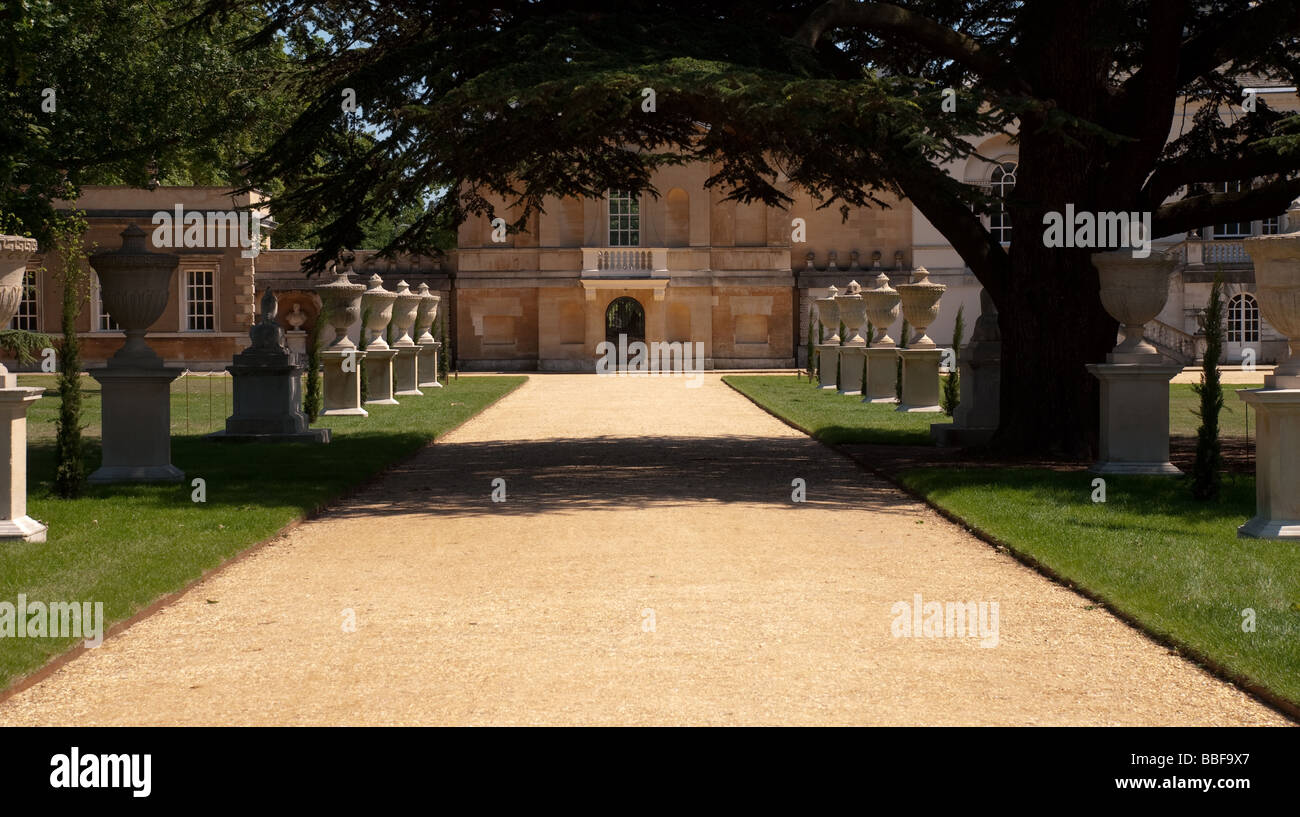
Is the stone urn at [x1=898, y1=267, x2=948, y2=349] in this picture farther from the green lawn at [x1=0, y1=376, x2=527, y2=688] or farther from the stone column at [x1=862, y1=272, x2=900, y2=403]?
the green lawn at [x1=0, y1=376, x2=527, y2=688]

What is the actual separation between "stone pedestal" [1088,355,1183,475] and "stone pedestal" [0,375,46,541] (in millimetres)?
9303

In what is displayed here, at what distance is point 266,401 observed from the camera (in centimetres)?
1836

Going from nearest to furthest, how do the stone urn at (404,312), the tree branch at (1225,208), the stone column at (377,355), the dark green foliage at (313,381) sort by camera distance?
the tree branch at (1225,208)
the dark green foliage at (313,381)
the stone column at (377,355)
the stone urn at (404,312)

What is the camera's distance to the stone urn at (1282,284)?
Answer: 9164 mm

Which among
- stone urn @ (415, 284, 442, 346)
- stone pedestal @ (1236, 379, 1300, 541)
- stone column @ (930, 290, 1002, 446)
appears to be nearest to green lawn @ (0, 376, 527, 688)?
stone column @ (930, 290, 1002, 446)

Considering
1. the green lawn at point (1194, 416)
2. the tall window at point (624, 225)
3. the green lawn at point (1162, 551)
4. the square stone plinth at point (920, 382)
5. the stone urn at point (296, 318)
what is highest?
the tall window at point (624, 225)

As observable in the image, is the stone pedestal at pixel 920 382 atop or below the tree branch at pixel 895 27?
below

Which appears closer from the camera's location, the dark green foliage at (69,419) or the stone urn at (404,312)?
the dark green foliage at (69,419)

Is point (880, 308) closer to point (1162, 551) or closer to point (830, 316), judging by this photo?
point (830, 316)

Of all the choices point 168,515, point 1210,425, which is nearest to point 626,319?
point 1210,425

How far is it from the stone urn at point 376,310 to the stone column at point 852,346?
956cm

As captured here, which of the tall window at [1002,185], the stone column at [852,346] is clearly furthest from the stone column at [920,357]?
the tall window at [1002,185]

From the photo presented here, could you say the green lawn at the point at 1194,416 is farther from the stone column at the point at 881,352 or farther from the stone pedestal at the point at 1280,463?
the stone pedestal at the point at 1280,463

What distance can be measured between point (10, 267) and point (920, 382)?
17763 mm
